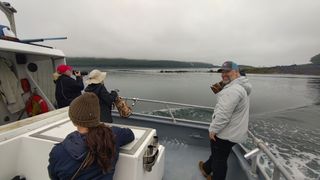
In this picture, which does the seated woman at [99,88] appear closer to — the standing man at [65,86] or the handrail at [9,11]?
the standing man at [65,86]

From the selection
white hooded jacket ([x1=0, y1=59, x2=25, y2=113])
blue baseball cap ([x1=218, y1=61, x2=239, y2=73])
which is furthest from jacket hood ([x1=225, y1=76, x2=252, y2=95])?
white hooded jacket ([x1=0, y1=59, x2=25, y2=113])

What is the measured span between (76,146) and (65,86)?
2.09m

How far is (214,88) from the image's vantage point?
252 centimetres

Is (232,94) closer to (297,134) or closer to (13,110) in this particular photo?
(13,110)

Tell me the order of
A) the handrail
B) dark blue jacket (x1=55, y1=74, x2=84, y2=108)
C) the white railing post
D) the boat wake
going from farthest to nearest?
the boat wake < the handrail < dark blue jacket (x1=55, y1=74, x2=84, y2=108) < the white railing post

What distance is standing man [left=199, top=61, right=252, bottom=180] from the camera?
206 centimetres

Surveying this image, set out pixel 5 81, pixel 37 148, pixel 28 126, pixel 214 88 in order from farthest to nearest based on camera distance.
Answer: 1. pixel 5 81
2. pixel 214 88
3. pixel 28 126
4. pixel 37 148

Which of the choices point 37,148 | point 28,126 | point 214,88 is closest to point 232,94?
point 214,88

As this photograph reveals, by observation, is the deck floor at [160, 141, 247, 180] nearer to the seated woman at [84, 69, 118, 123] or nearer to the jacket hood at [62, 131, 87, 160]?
the seated woman at [84, 69, 118, 123]

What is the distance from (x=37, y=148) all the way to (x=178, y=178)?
5.89 ft

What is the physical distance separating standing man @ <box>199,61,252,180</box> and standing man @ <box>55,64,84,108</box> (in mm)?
2011

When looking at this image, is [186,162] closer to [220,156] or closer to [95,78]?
[220,156]

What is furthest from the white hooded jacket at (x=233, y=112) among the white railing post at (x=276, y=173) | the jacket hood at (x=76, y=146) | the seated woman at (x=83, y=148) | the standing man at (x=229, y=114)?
the jacket hood at (x=76, y=146)

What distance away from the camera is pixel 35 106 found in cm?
334
